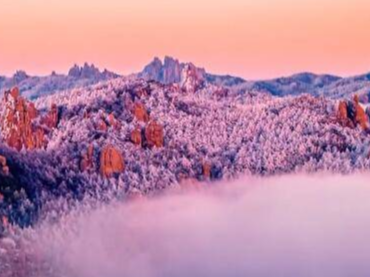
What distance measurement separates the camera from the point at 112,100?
153m

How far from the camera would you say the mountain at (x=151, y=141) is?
12100 centimetres

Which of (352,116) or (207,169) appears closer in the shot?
(207,169)

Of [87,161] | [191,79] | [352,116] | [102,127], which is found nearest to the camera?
[87,161]

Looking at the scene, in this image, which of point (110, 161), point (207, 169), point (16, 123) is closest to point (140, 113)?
point (207, 169)

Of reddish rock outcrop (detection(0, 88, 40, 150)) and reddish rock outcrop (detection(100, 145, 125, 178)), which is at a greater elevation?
reddish rock outcrop (detection(0, 88, 40, 150))

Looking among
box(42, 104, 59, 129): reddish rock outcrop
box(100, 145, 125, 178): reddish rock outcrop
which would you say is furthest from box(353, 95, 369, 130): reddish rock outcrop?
box(42, 104, 59, 129): reddish rock outcrop

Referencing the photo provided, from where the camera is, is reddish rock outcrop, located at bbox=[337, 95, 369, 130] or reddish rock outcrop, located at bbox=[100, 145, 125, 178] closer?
reddish rock outcrop, located at bbox=[100, 145, 125, 178]

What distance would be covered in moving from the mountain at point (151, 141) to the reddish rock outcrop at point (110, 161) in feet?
0.62

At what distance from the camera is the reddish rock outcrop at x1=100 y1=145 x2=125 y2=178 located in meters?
128

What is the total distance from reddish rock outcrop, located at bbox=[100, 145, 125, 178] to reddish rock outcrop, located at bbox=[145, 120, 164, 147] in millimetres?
7647

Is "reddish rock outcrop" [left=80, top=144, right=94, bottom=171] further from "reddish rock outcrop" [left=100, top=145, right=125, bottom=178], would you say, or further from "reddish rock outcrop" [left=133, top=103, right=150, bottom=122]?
"reddish rock outcrop" [left=133, top=103, right=150, bottom=122]

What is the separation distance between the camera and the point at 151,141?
143m

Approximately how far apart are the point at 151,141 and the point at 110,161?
1460 centimetres

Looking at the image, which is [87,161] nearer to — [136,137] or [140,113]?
[136,137]
